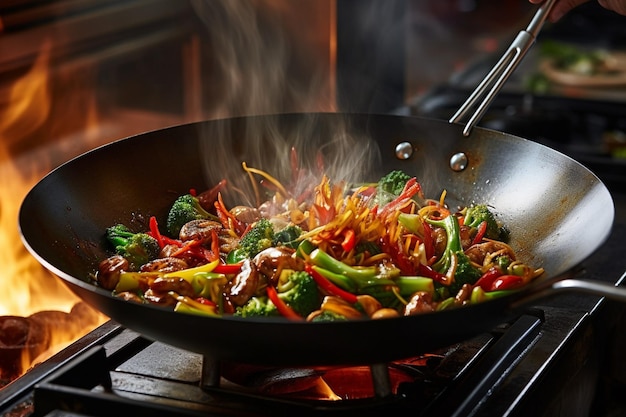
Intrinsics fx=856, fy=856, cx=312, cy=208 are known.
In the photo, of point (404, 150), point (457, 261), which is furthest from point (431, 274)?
point (404, 150)

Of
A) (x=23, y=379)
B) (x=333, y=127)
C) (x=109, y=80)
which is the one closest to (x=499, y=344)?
(x=333, y=127)

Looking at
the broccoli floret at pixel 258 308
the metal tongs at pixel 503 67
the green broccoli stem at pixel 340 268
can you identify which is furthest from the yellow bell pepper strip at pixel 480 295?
the metal tongs at pixel 503 67

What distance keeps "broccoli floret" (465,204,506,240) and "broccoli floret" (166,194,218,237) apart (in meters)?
0.73

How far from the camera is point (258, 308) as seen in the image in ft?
5.90

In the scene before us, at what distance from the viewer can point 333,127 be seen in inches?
105

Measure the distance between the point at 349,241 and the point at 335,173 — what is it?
2.36ft

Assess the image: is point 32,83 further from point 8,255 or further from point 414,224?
point 414,224

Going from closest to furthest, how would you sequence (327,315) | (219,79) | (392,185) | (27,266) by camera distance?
(327,315) → (392,185) → (27,266) → (219,79)

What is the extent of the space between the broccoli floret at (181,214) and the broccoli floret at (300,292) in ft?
1.90

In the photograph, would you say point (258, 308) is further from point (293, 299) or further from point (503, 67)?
point (503, 67)

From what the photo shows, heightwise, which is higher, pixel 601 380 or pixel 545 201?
pixel 545 201

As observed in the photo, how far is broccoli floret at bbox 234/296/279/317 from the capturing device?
179 cm

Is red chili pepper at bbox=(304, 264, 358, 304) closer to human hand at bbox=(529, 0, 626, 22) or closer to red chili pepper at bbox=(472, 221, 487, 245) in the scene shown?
red chili pepper at bbox=(472, 221, 487, 245)

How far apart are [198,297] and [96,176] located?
55 cm
